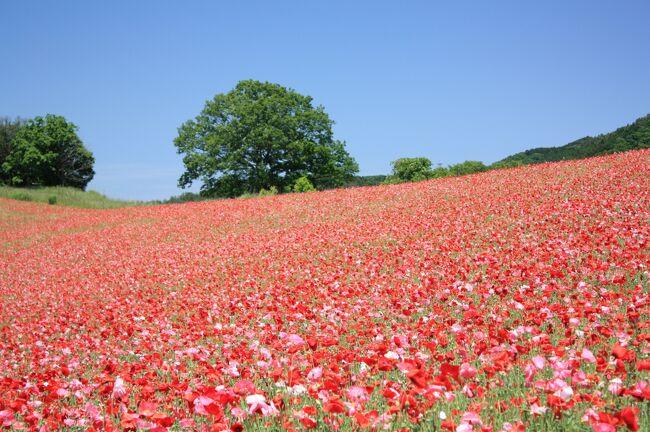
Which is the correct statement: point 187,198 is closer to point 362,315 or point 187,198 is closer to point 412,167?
point 412,167

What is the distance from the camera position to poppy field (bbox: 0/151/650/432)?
3.68 metres

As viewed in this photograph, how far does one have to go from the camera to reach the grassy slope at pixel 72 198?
4826 centimetres

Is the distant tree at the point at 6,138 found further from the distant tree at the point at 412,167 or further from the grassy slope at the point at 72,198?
the distant tree at the point at 412,167

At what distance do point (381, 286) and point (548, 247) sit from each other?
3.72 meters

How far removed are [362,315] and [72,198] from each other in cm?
5019

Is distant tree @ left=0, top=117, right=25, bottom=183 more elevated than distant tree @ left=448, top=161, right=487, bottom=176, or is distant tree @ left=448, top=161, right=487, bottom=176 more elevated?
distant tree @ left=0, top=117, right=25, bottom=183

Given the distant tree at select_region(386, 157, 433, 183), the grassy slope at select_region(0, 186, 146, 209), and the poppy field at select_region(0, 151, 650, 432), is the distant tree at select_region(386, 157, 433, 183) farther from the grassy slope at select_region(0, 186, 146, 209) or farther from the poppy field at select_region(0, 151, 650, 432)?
the poppy field at select_region(0, 151, 650, 432)

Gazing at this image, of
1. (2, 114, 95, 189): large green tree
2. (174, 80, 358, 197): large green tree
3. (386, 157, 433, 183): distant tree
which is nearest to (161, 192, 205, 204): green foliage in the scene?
(174, 80, 358, 197): large green tree

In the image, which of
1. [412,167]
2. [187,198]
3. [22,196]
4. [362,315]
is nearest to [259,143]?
[187,198]

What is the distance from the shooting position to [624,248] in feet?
32.8

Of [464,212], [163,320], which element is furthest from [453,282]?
[464,212]

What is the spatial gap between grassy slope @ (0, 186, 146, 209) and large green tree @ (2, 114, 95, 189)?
34.5 feet

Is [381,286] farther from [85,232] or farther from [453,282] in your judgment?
[85,232]

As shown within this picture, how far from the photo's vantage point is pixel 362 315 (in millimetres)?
7930
